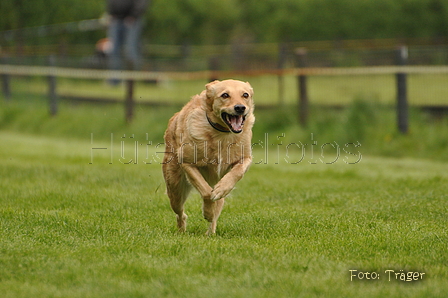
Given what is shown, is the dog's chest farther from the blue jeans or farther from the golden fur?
the blue jeans

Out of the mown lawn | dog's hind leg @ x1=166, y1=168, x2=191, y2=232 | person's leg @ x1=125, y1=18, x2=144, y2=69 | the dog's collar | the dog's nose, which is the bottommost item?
the mown lawn

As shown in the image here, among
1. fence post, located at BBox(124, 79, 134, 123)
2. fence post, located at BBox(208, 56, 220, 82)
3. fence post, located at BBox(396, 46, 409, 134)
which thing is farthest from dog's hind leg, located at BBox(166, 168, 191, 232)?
fence post, located at BBox(124, 79, 134, 123)

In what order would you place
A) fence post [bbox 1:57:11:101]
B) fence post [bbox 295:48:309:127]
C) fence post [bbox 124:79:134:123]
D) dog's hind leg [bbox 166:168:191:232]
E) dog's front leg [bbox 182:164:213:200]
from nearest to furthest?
dog's front leg [bbox 182:164:213:200], dog's hind leg [bbox 166:168:191:232], fence post [bbox 295:48:309:127], fence post [bbox 124:79:134:123], fence post [bbox 1:57:11:101]

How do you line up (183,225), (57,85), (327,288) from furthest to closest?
1. (57,85)
2. (183,225)
3. (327,288)

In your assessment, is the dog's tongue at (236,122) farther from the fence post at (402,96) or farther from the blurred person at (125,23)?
the blurred person at (125,23)

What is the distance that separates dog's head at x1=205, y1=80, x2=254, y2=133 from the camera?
538 cm

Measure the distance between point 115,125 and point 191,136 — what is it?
10169 millimetres

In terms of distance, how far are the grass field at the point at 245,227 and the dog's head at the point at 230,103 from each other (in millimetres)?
897

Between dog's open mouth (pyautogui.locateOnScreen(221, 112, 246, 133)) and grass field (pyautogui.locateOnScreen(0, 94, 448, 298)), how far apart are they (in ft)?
2.73

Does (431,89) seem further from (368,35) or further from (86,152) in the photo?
(368,35)

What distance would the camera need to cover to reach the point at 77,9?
22562mm

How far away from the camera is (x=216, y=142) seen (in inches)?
218

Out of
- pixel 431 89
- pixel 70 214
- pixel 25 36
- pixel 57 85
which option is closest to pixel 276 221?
pixel 70 214

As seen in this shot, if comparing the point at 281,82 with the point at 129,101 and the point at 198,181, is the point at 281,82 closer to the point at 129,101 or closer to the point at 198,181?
the point at 129,101
